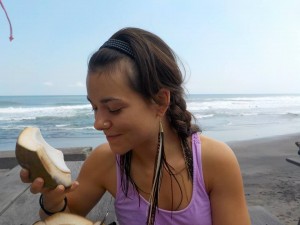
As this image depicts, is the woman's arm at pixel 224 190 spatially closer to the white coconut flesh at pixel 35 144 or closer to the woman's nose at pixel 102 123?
the woman's nose at pixel 102 123

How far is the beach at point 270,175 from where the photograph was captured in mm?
4977

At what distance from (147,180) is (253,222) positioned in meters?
0.90

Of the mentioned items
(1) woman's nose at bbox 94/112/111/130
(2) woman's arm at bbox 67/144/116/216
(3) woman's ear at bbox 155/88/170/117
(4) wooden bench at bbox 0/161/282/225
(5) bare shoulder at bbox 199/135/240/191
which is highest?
(3) woman's ear at bbox 155/88/170/117

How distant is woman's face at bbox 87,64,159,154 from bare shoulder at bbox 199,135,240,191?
0.33 m

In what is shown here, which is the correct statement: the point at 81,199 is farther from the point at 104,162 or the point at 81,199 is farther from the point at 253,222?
the point at 253,222

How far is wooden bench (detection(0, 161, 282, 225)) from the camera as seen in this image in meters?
1.82

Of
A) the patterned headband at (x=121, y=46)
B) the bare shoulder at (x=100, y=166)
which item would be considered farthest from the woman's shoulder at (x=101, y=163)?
the patterned headband at (x=121, y=46)

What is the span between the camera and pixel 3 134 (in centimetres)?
1412

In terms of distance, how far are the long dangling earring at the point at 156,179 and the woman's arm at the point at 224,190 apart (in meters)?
0.19

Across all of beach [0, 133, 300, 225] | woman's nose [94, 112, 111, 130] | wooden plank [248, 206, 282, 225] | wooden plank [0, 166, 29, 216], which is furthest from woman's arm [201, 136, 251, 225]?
beach [0, 133, 300, 225]

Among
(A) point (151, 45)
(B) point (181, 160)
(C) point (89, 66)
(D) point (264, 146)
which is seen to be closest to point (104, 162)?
(B) point (181, 160)

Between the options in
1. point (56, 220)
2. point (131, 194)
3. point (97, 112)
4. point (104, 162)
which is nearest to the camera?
point (56, 220)

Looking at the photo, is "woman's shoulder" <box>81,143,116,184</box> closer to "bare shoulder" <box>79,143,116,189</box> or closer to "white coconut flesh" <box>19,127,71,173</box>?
"bare shoulder" <box>79,143,116,189</box>

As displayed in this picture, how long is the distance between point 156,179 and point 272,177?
6102 millimetres
